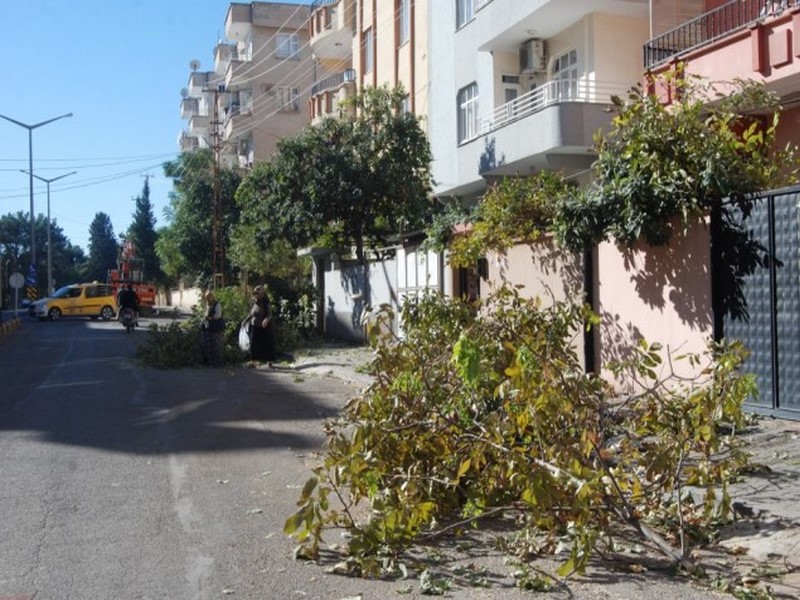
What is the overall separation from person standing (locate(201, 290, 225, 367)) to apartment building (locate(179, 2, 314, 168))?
1343 inches

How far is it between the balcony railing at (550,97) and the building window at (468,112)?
5.86ft

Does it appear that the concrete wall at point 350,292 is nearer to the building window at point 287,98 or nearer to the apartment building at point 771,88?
the apartment building at point 771,88

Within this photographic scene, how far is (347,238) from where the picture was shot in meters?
25.9

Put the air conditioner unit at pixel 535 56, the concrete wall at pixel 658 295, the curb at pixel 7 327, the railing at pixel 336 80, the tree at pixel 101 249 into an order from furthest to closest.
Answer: the tree at pixel 101 249 → the railing at pixel 336 80 → the curb at pixel 7 327 → the air conditioner unit at pixel 535 56 → the concrete wall at pixel 658 295

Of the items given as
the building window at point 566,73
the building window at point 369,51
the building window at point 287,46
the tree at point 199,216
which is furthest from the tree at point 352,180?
the building window at point 287,46

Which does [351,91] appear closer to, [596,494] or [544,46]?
[544,46]

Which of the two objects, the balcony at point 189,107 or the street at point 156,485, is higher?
the balcony at point 189,107

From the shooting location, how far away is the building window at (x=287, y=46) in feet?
186

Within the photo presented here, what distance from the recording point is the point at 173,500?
811 cm

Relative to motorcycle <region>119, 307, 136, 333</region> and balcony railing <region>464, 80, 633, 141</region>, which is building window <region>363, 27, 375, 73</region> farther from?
motorcycle <region>119, 307, 136, 333</region>

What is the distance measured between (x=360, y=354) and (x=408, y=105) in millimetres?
11059

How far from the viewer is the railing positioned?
36875 mm

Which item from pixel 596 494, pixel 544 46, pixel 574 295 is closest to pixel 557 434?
pixel 596 494

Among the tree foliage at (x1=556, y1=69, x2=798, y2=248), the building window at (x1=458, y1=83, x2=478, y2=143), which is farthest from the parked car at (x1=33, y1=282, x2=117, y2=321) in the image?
the tree foliage at (x1=556, y1=69, x2=798, y2=248)
